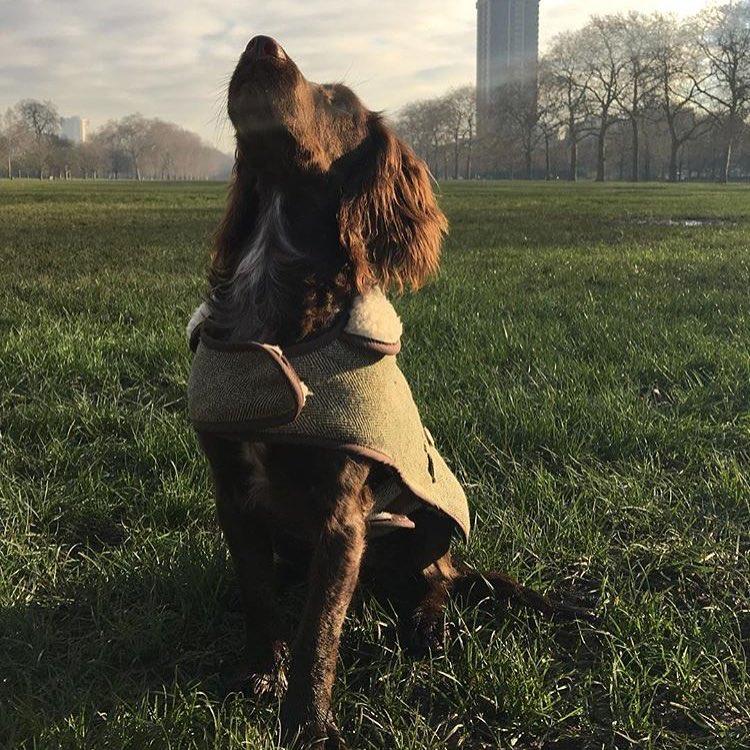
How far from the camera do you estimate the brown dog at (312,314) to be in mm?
1851

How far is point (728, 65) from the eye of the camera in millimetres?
49531

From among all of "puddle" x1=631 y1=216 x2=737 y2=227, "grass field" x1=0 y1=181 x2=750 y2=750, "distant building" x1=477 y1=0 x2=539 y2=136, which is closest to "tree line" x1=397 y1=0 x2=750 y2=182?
"puddle" x1=631 y1=216 x2=737 y2=227

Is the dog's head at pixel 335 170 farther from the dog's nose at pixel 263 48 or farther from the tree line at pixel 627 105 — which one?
the tree line at pixel 627 105

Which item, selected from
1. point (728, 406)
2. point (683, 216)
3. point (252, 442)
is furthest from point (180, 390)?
point (683, 216)

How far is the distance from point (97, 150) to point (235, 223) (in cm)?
12097

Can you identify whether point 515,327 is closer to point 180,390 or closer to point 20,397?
point 180,390


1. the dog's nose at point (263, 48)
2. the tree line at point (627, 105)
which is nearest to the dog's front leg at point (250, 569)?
the dog's nose at point (263, 48)

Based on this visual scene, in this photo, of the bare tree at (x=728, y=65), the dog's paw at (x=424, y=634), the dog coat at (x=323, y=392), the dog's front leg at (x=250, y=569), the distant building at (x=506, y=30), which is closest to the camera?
the dog coat at (x=323, y=392)

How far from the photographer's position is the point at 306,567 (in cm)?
251

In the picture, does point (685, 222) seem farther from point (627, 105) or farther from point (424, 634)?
point (627, 105)

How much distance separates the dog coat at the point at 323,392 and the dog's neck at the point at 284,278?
0.08 m

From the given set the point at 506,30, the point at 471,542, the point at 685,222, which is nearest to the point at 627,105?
the point at 685,222

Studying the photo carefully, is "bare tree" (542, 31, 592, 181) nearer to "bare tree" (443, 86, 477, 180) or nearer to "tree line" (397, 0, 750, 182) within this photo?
"tree line" (397, 0, 750, 182)

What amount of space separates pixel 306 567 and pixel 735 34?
58.3 metres
